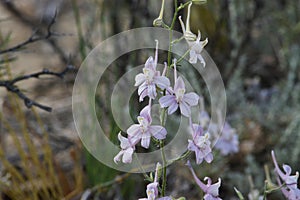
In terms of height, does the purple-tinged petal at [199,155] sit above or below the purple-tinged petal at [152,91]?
below

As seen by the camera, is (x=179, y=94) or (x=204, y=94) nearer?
(x=179, y=94)

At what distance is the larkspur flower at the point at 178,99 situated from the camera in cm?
70

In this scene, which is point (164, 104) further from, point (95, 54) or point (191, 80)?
point (191, 80)

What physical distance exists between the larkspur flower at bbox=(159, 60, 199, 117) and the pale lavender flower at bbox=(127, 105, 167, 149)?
0.03 m

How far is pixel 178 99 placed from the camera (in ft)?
2.31

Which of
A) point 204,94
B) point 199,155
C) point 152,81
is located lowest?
point 199,155

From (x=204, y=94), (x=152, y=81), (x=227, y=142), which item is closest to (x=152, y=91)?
(x=152, y=81)

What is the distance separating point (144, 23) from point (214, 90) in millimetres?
324

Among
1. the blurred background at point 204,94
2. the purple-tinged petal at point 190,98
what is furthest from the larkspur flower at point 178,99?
the blurred background at point 204,94

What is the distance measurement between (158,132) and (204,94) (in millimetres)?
1220

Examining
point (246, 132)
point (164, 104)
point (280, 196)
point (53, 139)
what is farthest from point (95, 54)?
point (164, 104)

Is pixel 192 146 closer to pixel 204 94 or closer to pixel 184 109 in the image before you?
pixel 184 109

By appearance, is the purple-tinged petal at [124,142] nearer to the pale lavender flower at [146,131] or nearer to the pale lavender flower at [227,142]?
the pale lavender flower at [146,131]

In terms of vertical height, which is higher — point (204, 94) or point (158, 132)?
point (204, 94)
